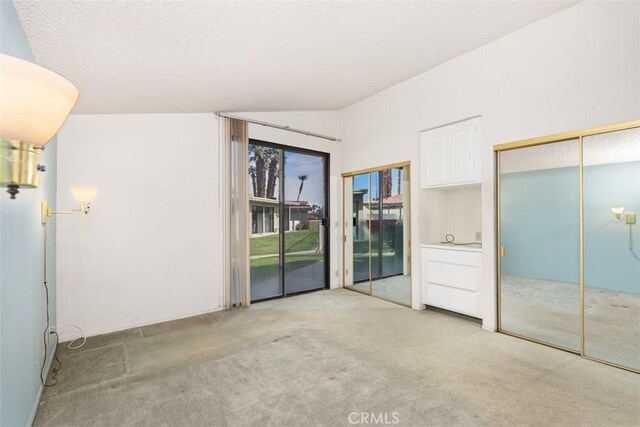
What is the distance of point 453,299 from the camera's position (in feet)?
12.2

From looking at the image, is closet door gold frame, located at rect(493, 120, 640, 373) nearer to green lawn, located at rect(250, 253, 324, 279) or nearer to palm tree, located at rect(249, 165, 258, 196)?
green lawn, located at rect(250, 253, 324, 279)

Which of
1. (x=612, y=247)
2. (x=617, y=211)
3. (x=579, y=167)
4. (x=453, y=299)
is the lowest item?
(x=453, y=299)

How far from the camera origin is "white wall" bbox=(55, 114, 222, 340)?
10.3ft

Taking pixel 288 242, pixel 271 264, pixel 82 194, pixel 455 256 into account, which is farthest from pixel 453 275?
pixel 82 194

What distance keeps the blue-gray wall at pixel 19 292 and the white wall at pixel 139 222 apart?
87cm

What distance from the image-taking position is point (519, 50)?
119 inches

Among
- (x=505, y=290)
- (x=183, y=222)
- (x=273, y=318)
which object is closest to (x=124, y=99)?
(x=183, y=222)

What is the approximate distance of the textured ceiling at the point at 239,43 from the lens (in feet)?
5.71

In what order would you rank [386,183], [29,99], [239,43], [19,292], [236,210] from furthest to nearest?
[386,183] < [236,210] < [239,43] < [19,292] < [29,99]

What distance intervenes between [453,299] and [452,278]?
0.25m

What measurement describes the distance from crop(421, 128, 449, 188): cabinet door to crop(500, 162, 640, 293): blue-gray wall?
0.71m

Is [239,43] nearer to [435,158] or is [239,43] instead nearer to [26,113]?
[26,113]

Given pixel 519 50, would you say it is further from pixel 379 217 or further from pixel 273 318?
pixel 273 318

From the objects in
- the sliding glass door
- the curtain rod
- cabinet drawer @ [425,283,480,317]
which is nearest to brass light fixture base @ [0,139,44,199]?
the curtain rod
